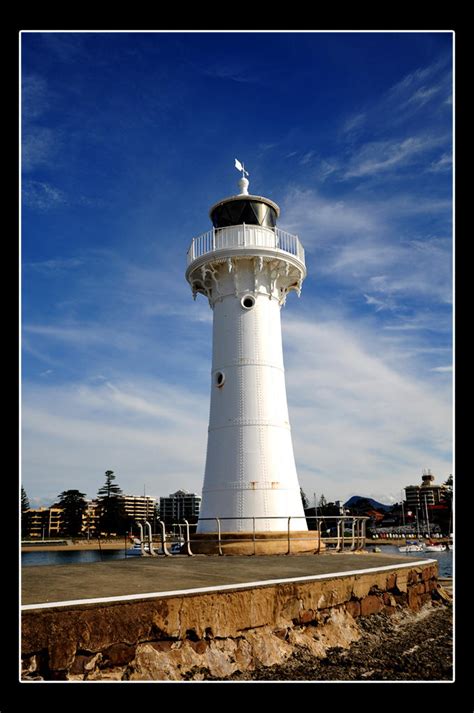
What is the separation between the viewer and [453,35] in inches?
189

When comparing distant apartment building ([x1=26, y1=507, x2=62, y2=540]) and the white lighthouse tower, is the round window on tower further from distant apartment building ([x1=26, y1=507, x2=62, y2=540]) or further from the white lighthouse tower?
distant apartment building ([x1=26, y1=507, x2=62, y2=540])

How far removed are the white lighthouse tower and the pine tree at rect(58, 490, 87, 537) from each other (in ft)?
264

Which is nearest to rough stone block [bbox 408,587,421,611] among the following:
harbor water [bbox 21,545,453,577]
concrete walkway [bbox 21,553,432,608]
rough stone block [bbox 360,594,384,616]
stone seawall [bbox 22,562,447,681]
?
concrete walkway [bbox 21,553,432,608]

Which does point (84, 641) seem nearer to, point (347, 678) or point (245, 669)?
point (245, 669)

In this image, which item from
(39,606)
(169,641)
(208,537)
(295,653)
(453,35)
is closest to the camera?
(453,35)

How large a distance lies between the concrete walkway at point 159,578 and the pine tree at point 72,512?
85407mm

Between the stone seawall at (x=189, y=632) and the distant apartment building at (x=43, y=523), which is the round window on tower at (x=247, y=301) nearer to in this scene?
the stone seawall at (x=189, y=632)

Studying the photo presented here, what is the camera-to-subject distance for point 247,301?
16688 millimetres

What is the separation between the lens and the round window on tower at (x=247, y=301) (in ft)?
54.4

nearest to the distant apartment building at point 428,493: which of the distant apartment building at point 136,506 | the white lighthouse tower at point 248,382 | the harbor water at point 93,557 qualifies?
the harbor water at point 93,557

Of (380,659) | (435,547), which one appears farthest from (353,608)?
Result: (435,547)

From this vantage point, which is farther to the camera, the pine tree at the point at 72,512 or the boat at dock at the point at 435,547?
the pine tree at the point at 72,512
